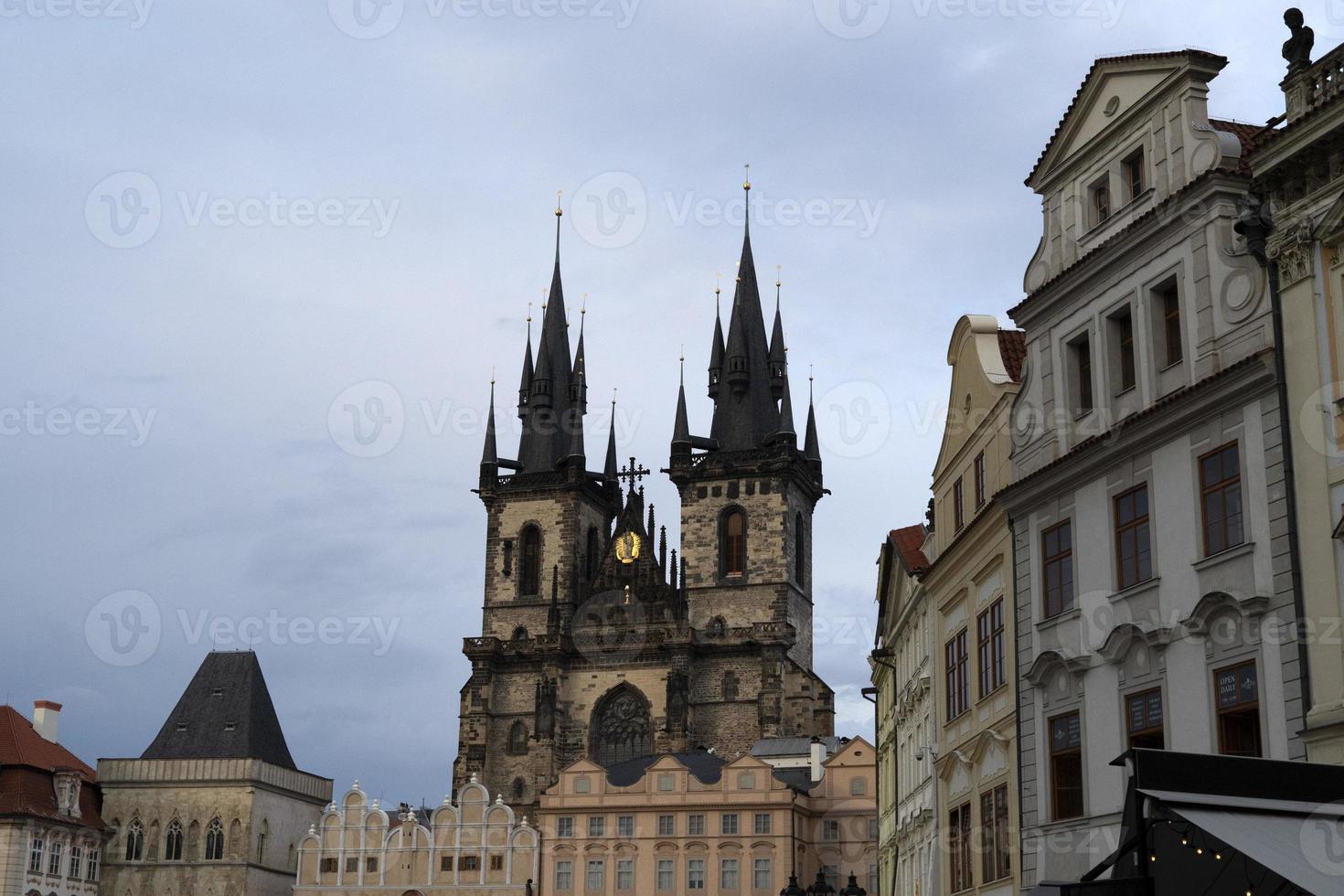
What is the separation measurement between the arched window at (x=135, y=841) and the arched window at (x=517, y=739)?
1788cm

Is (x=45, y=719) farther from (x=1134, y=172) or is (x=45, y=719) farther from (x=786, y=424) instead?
(x=1134, y=172)

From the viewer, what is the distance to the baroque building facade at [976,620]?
26.5 meters

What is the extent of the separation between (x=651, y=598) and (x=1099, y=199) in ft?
211

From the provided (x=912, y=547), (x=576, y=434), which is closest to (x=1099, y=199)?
(x=912, y=547)

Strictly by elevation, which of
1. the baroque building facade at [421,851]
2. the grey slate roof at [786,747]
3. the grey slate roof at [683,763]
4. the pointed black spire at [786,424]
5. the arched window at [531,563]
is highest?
the pointed black spire at [786,424]

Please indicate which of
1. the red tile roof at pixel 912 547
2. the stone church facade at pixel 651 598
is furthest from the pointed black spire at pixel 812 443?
the red tile roof at pixel 912 547

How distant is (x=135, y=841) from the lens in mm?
77188

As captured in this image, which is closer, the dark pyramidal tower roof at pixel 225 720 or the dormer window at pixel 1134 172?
the dormer window at pixel 1134 172

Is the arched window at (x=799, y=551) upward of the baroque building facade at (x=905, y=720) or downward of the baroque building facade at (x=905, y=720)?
upward

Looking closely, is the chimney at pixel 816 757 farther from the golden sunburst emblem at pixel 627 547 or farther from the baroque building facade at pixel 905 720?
the baroque building facade at pixel 905 720

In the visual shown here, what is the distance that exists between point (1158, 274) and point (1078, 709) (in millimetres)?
6041

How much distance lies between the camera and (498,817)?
77.1 m

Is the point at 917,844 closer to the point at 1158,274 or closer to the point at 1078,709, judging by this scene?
the point at 1078,709

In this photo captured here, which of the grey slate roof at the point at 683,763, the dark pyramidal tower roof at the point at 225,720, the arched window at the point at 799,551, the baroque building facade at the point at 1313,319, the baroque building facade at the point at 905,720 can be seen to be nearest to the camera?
the baroque building facade at the point at 1313,319
